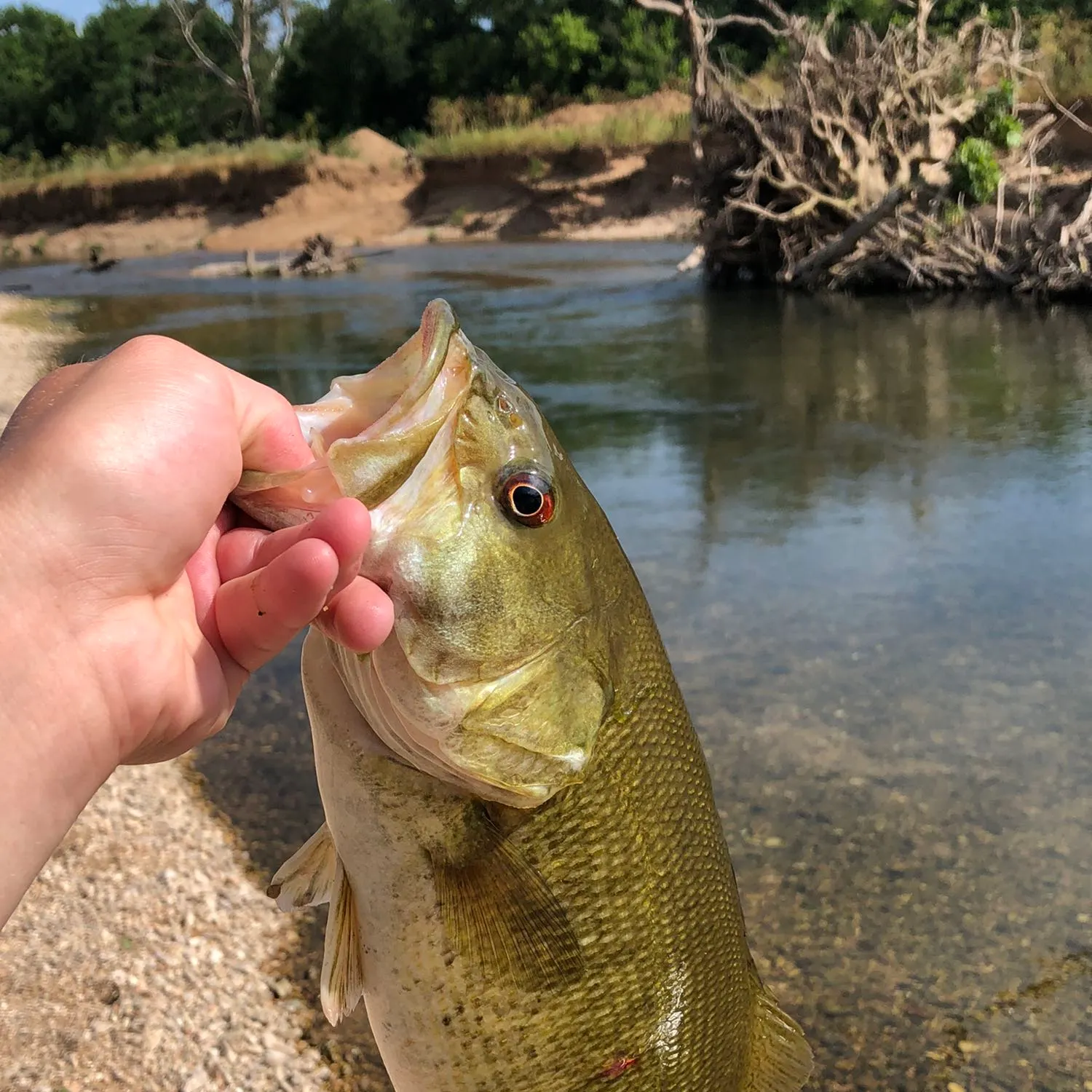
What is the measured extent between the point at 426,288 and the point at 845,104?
1059cm

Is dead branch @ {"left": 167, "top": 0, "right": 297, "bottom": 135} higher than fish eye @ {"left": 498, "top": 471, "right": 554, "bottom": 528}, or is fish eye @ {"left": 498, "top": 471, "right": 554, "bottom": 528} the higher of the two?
dead branch @ {"left": 167, "top": 0, "right": 297, "bottom": 135}

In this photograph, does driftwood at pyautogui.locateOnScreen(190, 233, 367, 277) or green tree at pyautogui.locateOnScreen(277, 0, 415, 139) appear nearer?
driftwood at pyautogui.locateOnScreen(190, 233, 367, 277)

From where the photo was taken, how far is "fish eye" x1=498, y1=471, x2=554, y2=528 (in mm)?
1865

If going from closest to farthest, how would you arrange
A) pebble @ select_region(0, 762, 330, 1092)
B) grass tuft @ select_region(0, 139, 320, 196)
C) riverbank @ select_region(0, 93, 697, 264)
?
pebble @ select_region(0, 762, 330, 1092), riverbank @ select_region(0, 93, 697, 264), grass tuft @ select_region(0, 139, 320, 196)

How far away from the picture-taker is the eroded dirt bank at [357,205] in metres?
39.5

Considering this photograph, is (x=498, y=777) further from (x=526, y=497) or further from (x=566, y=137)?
(x=566, y=137)

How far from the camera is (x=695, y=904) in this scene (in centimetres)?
212

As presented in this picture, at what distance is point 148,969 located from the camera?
359 cm

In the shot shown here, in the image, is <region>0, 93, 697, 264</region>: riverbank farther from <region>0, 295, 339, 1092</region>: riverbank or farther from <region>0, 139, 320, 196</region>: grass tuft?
<region>0, 295, 339, 1092</region>: riverbank

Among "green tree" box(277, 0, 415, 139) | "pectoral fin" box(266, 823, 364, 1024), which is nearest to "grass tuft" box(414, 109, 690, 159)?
"green tree" box(277, 0, 415, 139)

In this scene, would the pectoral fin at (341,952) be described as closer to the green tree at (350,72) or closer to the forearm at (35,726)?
the forearm at (35,726)

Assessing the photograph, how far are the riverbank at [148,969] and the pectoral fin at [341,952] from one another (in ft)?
4.72

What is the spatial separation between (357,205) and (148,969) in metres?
43.3

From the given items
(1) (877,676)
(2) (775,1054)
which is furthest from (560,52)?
(2) (775,1054)
